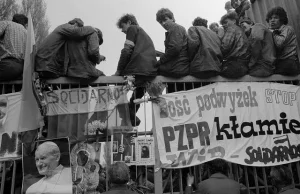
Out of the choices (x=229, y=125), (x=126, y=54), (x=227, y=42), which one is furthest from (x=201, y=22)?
(x=229, y=125)

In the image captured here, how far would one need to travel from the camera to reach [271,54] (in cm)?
517

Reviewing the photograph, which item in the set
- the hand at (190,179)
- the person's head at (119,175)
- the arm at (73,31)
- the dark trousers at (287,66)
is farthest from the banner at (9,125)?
the dark trousers at (287,66)

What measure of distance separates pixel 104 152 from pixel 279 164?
263cm

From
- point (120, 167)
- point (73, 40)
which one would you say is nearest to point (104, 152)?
point (120, 167)

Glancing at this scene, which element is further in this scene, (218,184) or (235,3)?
(235,3)

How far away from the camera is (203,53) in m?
4.91

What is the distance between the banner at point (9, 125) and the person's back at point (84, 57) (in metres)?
0.87

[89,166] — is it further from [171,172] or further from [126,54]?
[126,54]

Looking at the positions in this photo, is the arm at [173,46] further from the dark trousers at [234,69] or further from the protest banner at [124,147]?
the protest banner at [124,147]

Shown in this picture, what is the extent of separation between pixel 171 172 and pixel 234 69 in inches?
75.5

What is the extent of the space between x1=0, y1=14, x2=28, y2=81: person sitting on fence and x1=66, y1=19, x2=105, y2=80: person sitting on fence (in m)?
0.69

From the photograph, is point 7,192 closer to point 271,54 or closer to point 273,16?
point 271,54

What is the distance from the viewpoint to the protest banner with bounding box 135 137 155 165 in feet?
14.1

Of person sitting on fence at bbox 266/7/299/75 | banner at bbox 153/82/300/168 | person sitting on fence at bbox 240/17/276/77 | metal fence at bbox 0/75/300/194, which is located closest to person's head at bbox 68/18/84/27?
metal fence at bbox 0/75/300/194
